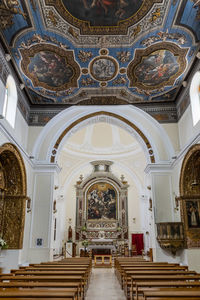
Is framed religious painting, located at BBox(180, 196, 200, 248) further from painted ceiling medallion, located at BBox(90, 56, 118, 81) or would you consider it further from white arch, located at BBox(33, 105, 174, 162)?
painted ceiling medallion, located at BBox(90, 56, 118, 81)

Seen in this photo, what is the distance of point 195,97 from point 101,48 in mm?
4299

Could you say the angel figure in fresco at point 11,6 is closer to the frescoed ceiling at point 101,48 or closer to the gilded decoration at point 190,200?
the frescoed ceiling at point 101,48

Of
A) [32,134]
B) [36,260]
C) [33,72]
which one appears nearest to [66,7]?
[33,72]

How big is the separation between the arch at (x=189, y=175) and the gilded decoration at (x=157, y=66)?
3.50 m

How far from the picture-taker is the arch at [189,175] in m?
10.3

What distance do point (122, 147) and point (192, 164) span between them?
435 inches

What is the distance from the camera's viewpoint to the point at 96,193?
72.4 ft

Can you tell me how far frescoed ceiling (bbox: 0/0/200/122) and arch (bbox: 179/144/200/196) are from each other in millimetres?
3348

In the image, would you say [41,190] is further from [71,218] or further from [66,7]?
[71,218]

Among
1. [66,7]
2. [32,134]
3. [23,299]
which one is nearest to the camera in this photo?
[23,299]

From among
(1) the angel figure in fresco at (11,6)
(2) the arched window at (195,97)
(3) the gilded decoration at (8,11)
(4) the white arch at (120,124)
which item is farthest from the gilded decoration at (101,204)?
(1) the angel figure in fresco at (11,6)

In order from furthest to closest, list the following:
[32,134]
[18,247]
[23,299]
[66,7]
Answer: [32,134]
[18,247]
[66,7]
[23,299]

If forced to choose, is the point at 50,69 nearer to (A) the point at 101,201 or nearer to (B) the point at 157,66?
(B) the point at 157,66

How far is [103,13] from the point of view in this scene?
8164 mm
